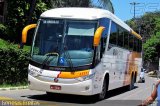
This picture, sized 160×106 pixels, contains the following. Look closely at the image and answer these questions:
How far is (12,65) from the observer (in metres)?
21.2

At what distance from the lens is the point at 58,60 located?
15789 millimetres

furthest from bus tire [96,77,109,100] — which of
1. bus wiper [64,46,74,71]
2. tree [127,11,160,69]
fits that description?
tree [127,11,160,69]

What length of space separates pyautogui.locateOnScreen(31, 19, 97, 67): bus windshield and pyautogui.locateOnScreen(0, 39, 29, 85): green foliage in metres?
4.42

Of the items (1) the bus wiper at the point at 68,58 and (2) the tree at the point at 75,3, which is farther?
(2) the tree at the point at 75,3

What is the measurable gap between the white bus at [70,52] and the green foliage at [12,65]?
4.25 metres

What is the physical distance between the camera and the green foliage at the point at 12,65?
67.5ft

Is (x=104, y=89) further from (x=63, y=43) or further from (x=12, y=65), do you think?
(x=12, y=65)

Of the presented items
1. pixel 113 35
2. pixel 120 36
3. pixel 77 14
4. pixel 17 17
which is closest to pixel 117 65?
pixel 120 36

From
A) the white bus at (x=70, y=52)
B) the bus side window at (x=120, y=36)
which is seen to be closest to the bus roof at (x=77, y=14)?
the white bus at (x=70, y=52)

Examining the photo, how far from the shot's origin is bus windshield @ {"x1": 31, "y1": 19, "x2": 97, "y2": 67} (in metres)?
15.8

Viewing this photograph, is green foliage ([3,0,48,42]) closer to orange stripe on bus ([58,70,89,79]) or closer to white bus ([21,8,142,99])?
white bus ([21,8,142,99])

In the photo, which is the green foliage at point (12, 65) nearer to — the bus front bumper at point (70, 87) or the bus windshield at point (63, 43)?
the bus windshield at point (63, 43)

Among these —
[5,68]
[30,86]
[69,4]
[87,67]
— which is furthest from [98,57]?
[69,4]

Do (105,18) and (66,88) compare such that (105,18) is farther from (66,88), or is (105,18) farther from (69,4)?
(69,4)
